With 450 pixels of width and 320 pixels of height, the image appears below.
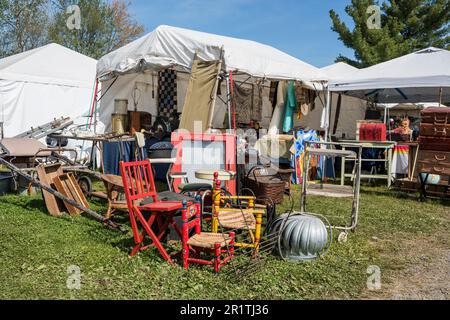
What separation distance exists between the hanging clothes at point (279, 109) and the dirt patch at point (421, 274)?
530 centimetres

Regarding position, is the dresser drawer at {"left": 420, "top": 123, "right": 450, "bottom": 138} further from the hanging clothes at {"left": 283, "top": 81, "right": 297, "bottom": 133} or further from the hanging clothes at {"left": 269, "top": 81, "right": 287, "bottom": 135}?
the hanging clothes at {"left": 269, "top": 81, "right": 287, "bottom": 135}

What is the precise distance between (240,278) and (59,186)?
3.41 m

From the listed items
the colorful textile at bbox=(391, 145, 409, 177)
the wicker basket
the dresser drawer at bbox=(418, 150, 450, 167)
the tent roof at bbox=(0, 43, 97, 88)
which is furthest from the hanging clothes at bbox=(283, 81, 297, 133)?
the tent roof at bbox=(0, 43, 97, 88)

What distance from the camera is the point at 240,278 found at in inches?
149

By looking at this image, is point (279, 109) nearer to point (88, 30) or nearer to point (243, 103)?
point (243, 103)

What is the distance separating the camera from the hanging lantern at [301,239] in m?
4.29

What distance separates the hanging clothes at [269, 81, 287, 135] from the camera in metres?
10.3

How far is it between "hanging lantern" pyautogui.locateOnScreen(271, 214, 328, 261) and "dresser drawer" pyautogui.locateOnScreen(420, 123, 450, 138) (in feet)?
15.7

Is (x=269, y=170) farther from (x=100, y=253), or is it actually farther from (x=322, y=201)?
(x=100, y=253)

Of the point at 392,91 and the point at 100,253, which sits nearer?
the point at 100,253

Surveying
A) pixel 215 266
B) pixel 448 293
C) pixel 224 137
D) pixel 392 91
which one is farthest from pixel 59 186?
pixel 392 91

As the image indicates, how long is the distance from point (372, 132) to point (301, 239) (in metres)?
6.02
